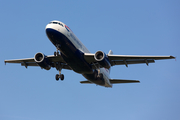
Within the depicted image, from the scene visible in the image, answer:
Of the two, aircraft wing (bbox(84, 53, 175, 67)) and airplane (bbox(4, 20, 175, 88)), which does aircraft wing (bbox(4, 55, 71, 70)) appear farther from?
aircraft wing (bbox(84, 53, 175, 67))

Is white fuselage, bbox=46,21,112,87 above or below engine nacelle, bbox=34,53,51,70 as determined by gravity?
above

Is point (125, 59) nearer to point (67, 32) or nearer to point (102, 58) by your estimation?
point (102, 58)

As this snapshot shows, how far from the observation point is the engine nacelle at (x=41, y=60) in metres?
33.2

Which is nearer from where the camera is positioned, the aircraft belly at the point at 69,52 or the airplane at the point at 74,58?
the aircraft belly at the point at 69,52

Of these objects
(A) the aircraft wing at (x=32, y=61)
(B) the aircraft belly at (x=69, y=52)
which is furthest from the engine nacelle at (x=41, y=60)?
(B) the aircraft belly at (x=69, y=52)

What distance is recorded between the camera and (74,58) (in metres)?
31.2

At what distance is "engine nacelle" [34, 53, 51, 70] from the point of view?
109 feet

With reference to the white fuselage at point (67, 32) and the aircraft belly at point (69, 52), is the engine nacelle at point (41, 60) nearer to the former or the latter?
the aircraft belly at point (69, 52)

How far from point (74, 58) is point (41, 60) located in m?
4.85

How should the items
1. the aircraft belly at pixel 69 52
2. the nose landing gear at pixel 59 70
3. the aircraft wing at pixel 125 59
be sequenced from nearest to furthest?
the aircraft belly at pixel 69 52 → the aircraft wing at pixel 125 59 → the nose landing gear at pixel 59 70

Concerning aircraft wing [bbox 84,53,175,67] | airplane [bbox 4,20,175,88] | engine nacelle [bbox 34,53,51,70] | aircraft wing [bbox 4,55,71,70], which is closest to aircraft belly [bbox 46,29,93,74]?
airplane [bbox 4,20,175,88]

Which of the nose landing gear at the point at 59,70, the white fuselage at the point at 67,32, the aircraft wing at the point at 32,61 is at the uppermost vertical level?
the white fuselage at the point at 67,32

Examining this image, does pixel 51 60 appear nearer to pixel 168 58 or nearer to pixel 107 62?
pixel 107 62

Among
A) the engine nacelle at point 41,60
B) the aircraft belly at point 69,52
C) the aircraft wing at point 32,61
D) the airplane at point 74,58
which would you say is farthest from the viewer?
the aircraft wing at point 32,61
